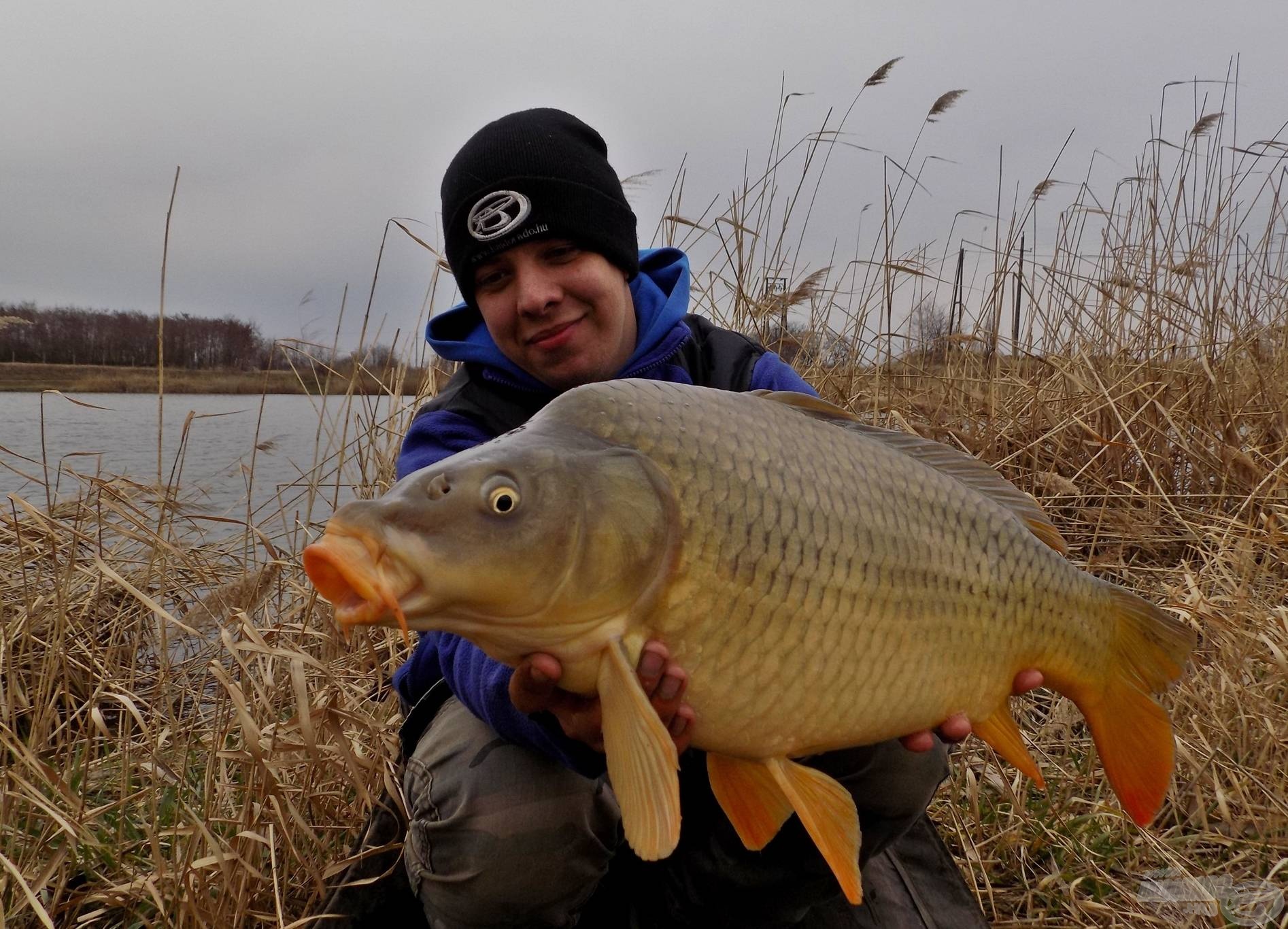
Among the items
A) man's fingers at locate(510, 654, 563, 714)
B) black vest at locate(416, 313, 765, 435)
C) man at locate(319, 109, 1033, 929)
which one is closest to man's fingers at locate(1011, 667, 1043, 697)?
man at locate(319, 109, 1033, 929)

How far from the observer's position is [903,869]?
1.59 m

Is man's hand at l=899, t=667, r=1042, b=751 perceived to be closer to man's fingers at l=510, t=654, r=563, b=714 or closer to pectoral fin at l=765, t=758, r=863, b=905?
pectoral fin at l=765, t=758, r=863, b=905

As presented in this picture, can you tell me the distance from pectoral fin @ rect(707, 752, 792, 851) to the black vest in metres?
0.82

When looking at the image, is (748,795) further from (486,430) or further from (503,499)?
(486,430)

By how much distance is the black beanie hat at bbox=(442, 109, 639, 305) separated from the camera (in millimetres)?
1681

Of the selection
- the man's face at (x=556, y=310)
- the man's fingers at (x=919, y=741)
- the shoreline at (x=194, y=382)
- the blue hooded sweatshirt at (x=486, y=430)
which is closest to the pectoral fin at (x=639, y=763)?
the blue hooded sweatshirt at (x=486, y=430)

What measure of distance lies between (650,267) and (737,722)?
4.19ft

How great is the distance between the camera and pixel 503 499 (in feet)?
2.78

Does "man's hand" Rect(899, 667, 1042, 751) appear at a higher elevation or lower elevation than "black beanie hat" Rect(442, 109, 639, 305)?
lower

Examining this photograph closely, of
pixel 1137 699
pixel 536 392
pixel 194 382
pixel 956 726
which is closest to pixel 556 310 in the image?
pixel 536 392

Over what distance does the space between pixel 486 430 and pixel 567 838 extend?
28.3 inches

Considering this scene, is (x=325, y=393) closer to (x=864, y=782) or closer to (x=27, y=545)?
(x=27, y=545)

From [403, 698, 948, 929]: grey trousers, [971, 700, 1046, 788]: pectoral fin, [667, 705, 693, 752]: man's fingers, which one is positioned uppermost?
[667, 705, 693, 752]: man's fingers

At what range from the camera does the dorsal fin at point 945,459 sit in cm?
116
